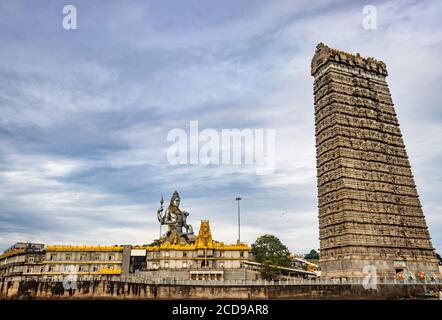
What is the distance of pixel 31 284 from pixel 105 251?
28910 mm

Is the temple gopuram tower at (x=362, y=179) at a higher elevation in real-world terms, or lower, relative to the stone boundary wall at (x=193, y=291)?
higher

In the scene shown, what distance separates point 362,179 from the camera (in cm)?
8475

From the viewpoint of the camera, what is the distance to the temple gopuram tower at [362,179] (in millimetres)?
78750

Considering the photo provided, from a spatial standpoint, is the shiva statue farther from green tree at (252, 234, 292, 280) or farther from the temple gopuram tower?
the temple gopuram tower

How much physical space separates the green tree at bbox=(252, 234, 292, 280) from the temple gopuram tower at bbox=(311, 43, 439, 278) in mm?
9842

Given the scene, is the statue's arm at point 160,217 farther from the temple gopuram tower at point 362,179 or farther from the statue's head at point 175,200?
the temple gopuram tower at point 362,179

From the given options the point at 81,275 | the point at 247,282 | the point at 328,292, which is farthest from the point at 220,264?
the point at 81,275

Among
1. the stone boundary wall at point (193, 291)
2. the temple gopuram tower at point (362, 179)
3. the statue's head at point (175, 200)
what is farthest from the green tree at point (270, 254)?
the statue's head at point (175, 200)

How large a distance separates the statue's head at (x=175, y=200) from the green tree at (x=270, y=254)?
2401cm

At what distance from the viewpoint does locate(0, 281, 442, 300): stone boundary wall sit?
60719 millimetres

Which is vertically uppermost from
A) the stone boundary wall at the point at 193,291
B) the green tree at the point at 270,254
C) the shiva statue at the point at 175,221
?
the shiva statue at the point at 175,221

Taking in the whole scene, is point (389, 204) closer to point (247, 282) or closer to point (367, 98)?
point (367, 98)

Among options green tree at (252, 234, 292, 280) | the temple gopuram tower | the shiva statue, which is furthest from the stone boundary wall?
the shiva statue

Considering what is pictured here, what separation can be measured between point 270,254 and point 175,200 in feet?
101
